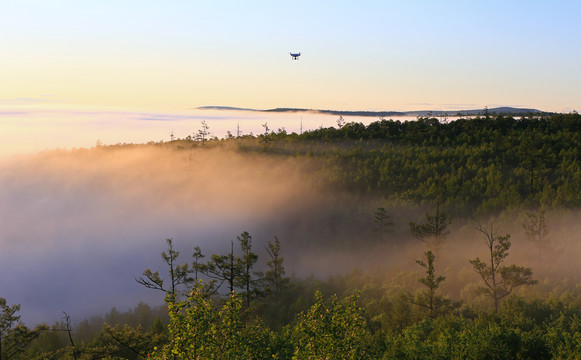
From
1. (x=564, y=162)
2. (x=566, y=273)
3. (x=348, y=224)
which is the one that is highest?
(x=564, y=162)

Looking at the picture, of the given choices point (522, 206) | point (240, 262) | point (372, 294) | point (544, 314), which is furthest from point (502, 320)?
point (522, 206)

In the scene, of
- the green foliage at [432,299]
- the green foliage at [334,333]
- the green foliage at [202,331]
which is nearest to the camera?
the green foliage at [202,331]

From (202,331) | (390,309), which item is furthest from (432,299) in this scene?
(202,331)

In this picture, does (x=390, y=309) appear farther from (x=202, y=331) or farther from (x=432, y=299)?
(x=202, y=331)

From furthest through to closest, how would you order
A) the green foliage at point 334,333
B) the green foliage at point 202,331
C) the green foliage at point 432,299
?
the green foliage at point 432,299 → the green foliage at point 334,333 → the green foliage at point 202,331

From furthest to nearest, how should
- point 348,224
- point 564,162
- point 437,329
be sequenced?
point 348,224 → point 564,162 → point 437,329

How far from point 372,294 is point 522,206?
228 feet

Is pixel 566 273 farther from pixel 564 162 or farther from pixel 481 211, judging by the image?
pixel 564 162

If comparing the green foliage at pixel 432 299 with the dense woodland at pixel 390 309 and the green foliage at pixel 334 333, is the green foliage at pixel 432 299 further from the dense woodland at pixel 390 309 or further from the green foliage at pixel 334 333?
the green foliage at pixel 334 333

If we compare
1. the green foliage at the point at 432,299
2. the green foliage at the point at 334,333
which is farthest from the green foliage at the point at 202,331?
the green foliage at the point at 432,299

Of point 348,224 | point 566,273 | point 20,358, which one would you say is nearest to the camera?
point 20,358

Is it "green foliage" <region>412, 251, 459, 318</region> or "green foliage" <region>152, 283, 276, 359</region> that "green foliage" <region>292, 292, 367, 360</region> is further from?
"green foliage" <region>412, 251, 459, 318</region>

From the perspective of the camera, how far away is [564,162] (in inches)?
7037

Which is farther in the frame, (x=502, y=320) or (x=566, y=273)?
(x=566, y=273)
